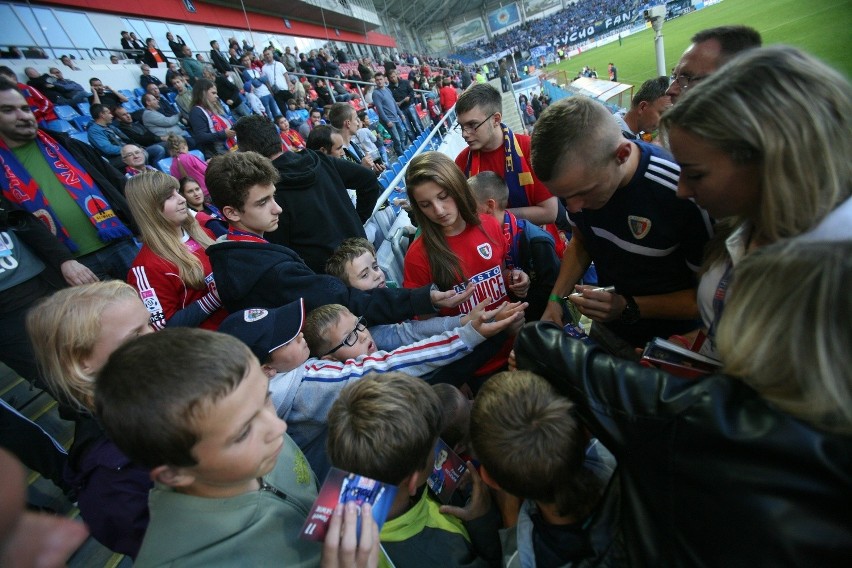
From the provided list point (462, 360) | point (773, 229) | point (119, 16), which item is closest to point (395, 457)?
point (462, 360)

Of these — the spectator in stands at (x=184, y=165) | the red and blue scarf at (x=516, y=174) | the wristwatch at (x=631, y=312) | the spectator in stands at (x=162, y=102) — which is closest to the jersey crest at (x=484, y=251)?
the wristwatch at (x=631, y=312)

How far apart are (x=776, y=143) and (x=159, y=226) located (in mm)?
3311

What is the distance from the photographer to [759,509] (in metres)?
0.69

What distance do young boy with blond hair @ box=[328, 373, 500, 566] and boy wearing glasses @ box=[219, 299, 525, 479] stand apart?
0.38 meters

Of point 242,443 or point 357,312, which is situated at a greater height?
point 242,443

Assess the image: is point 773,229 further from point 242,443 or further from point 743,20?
point 743,20

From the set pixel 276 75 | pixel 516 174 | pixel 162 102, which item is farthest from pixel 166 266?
pixel 276 75

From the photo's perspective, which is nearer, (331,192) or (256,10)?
A: (331,192)

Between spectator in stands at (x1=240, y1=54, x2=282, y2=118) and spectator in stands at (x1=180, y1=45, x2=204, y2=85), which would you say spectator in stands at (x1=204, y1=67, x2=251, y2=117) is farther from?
spectator in stands at (x1=180, y1=45, x2=204, y2=85)

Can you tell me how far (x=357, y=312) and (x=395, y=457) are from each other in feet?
3.69

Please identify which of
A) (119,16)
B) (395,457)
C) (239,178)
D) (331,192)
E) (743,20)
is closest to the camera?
(395,457)

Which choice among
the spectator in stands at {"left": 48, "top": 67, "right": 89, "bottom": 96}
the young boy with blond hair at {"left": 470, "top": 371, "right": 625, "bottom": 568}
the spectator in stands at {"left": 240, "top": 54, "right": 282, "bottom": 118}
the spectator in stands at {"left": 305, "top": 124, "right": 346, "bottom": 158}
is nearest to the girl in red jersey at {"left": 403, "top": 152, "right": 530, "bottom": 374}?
the young boy with blond hair at {"left": 470, "top": 371, "right": 625, "bottom": 568}

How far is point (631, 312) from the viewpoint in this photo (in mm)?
1891

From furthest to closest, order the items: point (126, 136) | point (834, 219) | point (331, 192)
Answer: point (126, 136) → point (331, 192) → point (834, 219)
